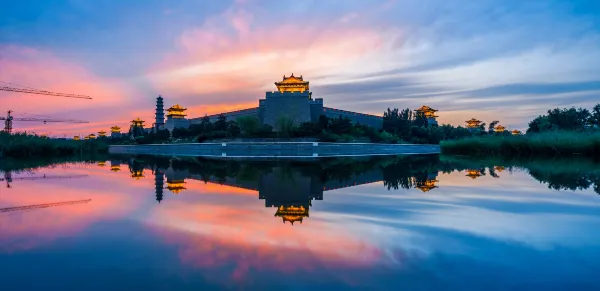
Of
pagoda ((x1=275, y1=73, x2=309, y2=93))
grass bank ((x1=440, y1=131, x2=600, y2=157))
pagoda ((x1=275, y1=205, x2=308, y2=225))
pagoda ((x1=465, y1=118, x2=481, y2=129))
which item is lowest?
pagoda ((x1=275, y1=205, x2=308, y2=225))

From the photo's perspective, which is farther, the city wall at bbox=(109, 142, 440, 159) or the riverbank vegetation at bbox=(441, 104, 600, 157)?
the city wall at bbox=(109, 142, 440, 159)

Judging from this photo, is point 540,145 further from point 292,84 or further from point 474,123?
point 474,123

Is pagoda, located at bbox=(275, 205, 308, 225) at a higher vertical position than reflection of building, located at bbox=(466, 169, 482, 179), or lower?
lower

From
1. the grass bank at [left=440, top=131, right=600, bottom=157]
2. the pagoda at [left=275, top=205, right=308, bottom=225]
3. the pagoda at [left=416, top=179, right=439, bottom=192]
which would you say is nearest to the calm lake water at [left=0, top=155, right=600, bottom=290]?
the pagoda at [left=275, top=205, right=308, bottom=225]

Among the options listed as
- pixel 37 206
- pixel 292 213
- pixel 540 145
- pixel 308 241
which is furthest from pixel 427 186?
pixel 540 145

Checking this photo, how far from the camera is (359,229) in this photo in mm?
3018

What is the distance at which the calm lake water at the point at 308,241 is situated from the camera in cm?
193

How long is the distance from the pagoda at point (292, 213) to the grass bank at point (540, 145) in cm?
1106

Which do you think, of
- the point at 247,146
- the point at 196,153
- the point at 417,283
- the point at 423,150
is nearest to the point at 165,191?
the point at 417,283

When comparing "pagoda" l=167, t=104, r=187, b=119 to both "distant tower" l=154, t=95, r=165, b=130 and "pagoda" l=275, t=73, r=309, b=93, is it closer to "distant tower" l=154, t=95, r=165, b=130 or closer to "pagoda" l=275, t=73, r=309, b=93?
"distant tower" l=154, t=95, r=165, b=130

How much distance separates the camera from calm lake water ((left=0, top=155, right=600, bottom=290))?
76.2 inches

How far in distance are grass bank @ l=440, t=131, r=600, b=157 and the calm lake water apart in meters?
7.97

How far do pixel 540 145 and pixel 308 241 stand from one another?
42.0 feet

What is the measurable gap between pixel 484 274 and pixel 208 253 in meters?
1.62
